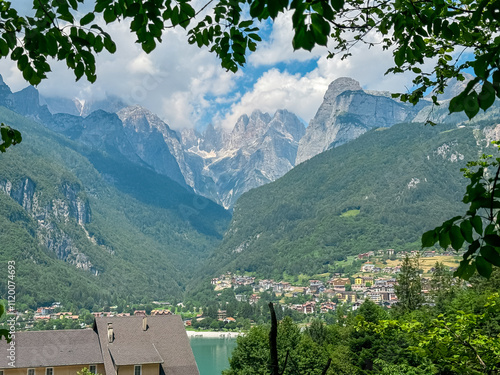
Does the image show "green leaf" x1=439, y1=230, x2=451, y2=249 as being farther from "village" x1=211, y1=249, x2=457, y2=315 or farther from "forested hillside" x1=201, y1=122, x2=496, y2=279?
"forested hillside" x1=201, y1=122, x2=496, y2=279

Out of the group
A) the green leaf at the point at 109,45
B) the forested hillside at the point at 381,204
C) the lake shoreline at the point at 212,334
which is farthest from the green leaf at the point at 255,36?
the forested hillside at the point at 381,204

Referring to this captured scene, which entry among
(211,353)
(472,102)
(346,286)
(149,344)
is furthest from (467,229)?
→ (346,286)

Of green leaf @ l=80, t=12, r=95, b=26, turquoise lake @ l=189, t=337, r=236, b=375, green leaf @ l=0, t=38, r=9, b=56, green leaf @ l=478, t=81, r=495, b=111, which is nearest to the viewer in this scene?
green leaf @ l=478, t=81, r=495, b=111

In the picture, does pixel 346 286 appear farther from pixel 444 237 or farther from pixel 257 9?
pixel 257 9

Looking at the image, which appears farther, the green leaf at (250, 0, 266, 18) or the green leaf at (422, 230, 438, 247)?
the green leaf at (422, 230, 438, 247)

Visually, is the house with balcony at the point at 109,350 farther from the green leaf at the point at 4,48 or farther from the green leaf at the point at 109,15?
the green leaf at the point at 109,15

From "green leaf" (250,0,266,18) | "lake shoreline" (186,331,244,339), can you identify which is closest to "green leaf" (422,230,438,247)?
"green leaf" (250,0,266,18)

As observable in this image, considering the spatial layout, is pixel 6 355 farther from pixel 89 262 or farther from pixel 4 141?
pixel 89 262
